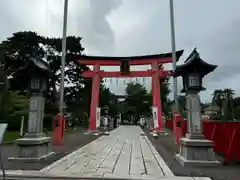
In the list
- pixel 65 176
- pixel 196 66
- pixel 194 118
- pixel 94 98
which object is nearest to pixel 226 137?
pixel 194 118

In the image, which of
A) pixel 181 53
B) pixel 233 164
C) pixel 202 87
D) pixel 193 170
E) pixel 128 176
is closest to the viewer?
pixel 128 176

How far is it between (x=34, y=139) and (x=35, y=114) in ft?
2.75

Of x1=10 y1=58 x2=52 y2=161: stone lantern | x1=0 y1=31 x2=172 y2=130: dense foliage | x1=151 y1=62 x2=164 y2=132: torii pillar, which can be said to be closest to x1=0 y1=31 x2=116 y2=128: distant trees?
x1=0 y1=31 x2=172 y2=130: dense foliage

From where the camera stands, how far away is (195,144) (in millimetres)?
8352

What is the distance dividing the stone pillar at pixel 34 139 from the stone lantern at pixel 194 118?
4344 millimetres

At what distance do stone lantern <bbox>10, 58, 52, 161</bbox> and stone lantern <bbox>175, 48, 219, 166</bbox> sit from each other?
4355 mm

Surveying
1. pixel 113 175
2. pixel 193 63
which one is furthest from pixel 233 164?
pixel 113 175

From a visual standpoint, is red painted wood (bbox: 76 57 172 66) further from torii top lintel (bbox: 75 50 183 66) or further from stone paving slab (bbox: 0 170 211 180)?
stone paving slab (bbox: 0 170 211 180)

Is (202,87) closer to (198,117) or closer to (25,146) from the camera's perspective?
(198,117)

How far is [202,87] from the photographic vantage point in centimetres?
909

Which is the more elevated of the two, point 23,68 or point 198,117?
point 23,68

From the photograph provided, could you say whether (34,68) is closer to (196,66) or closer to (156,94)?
(196,66)

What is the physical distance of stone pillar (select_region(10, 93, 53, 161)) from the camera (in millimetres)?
8695

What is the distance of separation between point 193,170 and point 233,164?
174cm
